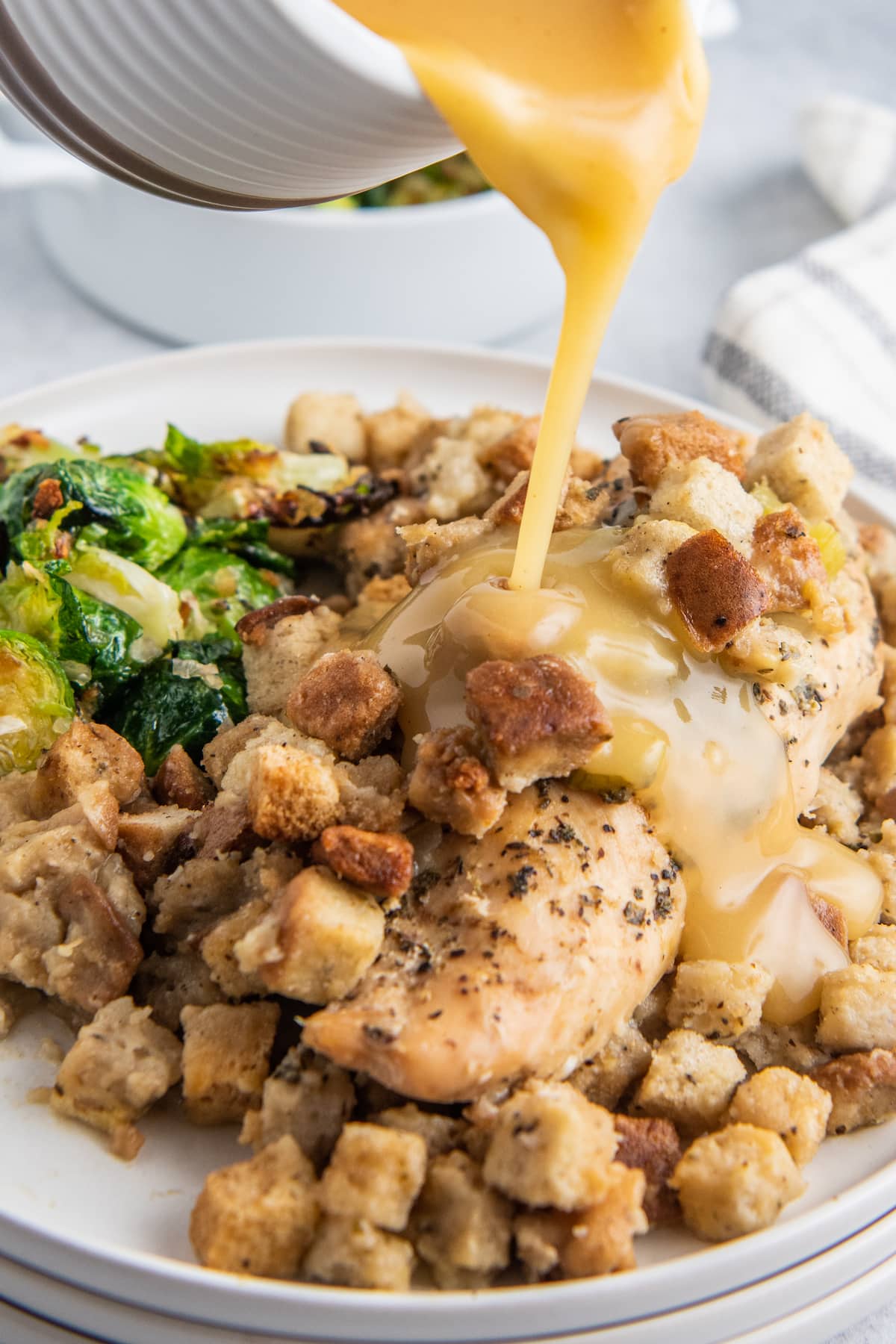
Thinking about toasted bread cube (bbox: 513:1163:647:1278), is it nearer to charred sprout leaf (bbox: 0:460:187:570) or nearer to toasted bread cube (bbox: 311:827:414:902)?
toasted bread cube (bbox: 311:827:414:902)

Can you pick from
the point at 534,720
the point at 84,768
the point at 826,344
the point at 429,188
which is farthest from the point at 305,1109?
the point at 429,188

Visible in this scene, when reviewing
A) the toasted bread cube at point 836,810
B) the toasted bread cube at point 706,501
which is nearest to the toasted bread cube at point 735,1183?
the toasted bread cube at point 836,810

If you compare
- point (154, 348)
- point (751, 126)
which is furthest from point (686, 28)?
→ point (751, 126)

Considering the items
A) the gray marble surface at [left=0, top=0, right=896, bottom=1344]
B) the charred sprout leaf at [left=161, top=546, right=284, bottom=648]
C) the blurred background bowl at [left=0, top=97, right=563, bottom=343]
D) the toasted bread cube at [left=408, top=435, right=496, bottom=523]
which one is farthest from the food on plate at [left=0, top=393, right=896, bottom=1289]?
the gray marble surface at [left=0, top=0, right=896, bottom=1344]

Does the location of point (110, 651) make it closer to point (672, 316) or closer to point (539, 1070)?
point (539, 1070)

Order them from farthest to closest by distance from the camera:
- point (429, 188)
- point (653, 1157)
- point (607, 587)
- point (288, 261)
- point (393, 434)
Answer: point (429, 188) → point (288, 261) → point (393, 434) → point (607, 587) → point (653, 1157)

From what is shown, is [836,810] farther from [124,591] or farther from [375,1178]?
[124,591]

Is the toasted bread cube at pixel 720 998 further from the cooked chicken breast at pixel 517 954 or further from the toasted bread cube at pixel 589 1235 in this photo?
the toasted bread cube at pixel 589 1235
